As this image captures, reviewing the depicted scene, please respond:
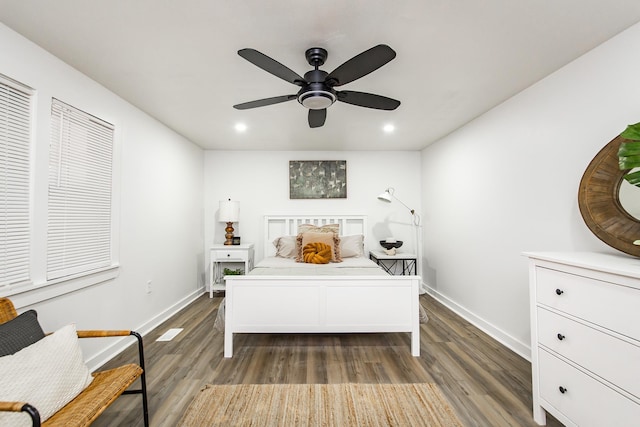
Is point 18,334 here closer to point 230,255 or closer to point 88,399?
point 88,399

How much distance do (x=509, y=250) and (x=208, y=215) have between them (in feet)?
14.0

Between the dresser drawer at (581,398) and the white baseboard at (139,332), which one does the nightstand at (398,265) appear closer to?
the white baseboard at (139,332)

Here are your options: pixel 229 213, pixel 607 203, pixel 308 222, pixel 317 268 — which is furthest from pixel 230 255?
pixel 607 203

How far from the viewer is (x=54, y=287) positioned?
2.12 m

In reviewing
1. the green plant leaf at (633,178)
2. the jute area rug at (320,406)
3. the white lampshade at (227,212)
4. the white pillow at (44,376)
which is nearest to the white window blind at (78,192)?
the white pillow at (44,376)

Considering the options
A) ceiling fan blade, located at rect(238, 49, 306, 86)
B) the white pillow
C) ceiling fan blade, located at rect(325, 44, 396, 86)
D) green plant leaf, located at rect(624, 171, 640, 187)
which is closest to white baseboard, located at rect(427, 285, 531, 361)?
green plant leaf, located at rect(624, 171, 640, 187)

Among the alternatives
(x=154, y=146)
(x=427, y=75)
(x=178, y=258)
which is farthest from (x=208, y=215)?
(x=427, y=75)

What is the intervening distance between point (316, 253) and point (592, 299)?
8.77 ft

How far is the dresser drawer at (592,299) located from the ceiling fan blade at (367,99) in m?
1.49

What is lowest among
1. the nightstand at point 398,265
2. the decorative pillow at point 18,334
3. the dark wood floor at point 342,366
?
the dark wood floor at point 342,366

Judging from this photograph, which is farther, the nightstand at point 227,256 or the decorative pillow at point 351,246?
the nightstand at point 227,256

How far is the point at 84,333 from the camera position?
1.73m

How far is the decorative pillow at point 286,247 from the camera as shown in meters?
4.20

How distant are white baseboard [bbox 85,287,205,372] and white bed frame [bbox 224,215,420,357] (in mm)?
1026
